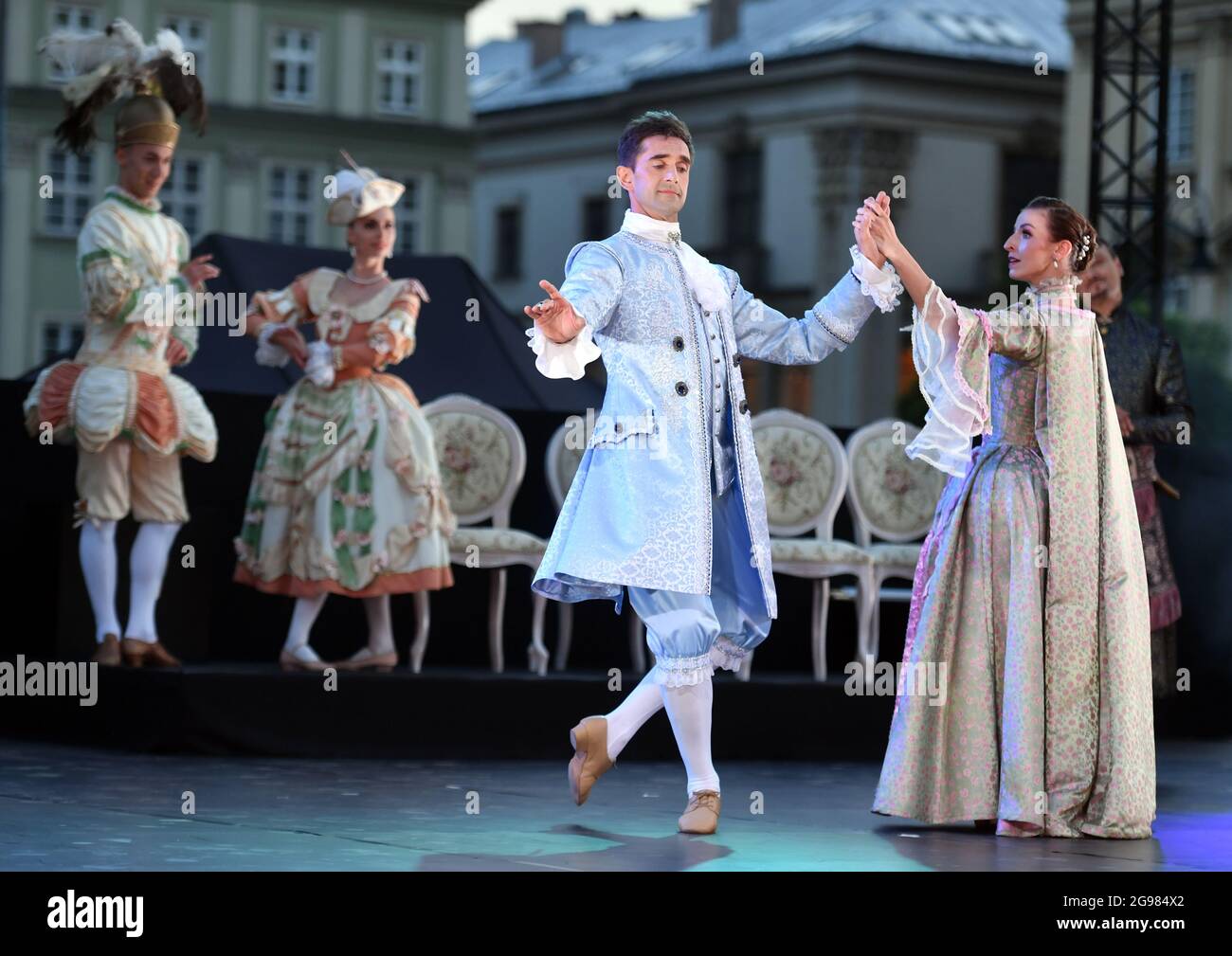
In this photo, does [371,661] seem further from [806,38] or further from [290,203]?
[806,38]

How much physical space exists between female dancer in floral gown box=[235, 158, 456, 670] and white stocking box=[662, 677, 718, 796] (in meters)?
2.49

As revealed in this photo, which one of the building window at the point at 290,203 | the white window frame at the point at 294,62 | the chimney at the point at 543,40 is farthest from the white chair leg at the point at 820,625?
the chimney at the point at 543,40

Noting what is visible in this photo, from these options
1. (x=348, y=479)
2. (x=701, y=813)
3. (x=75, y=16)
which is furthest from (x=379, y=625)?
(x=75, y=16)

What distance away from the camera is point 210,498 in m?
8.93

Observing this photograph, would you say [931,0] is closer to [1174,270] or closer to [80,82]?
[1174,270]

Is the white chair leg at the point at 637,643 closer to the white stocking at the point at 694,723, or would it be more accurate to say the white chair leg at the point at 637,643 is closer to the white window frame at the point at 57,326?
the white stocking at the point at 694,723

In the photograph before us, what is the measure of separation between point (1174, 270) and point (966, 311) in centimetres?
2577

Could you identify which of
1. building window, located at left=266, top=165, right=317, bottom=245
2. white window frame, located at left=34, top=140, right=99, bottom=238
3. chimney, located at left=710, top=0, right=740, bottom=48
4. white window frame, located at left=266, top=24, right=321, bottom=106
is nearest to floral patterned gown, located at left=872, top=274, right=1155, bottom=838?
white window frame, located at left=34, top=140, right=99, bottom=238

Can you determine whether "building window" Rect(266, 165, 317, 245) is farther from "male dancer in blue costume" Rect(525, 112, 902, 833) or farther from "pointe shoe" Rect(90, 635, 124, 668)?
"male dancer in blue costume" Rect(525, 112, 902, 833)

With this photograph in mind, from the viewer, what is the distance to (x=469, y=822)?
5832 millimetres
